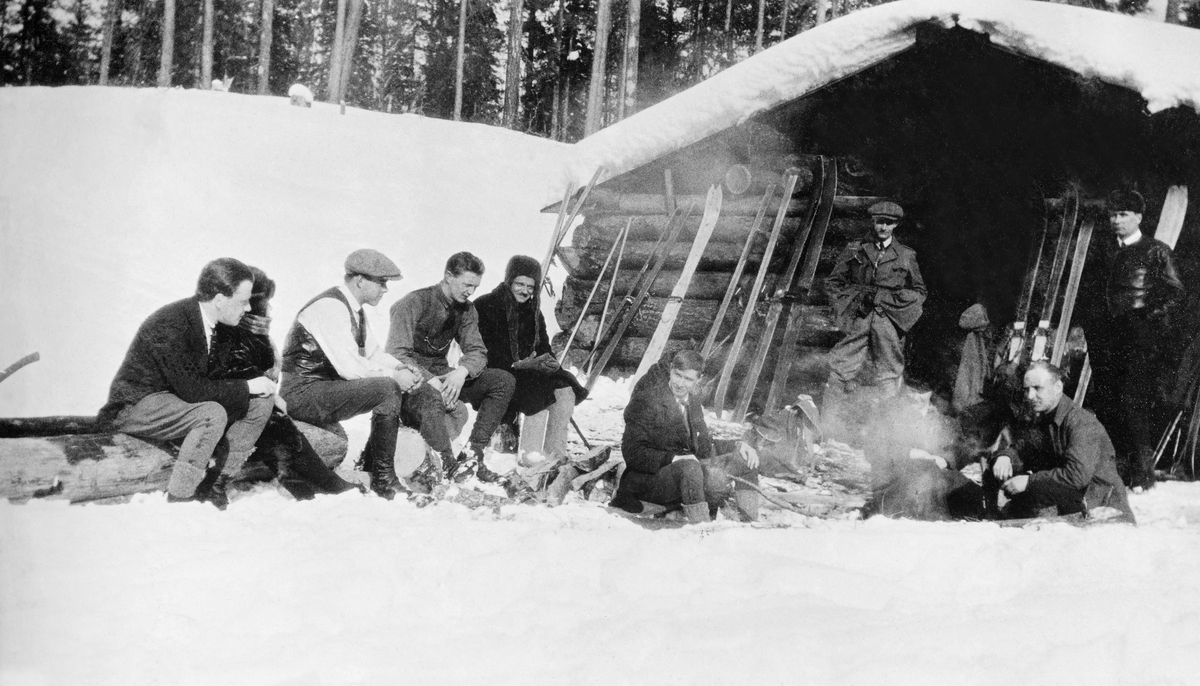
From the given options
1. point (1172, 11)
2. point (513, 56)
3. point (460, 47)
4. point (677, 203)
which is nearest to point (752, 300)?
point (677, 203)

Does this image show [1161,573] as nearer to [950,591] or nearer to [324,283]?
[950,591]

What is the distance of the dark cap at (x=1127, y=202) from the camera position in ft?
16.4

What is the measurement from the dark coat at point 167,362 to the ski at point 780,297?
3.82 metres

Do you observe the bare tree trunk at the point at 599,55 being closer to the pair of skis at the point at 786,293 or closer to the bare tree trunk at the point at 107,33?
the bare tree trunk at the point at 107,33

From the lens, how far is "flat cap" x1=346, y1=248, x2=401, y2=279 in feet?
13.6

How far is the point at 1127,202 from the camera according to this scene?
201 inches

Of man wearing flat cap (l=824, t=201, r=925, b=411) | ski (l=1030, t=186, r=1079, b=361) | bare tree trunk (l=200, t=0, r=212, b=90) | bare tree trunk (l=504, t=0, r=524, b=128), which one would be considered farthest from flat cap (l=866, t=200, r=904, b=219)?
bare tree trunk (l=200, t=0, r=212, b=90)

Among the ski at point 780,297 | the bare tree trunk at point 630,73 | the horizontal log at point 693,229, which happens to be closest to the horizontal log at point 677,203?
the horizontal log at point 693,229

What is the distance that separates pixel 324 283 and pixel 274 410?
3.57 metres

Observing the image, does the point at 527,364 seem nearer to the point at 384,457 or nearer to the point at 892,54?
the point at 384,457

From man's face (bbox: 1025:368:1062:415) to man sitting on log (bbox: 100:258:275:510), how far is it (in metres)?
3.90

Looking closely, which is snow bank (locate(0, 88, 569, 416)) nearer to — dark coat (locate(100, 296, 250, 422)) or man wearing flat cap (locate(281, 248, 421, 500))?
man wearing flat cap (locate(281, 248, 421, 500))

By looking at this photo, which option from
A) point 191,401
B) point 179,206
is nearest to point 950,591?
point 191,401

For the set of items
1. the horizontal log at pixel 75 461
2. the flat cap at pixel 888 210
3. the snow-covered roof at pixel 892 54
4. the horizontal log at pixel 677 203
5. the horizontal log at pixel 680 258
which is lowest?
the horizontal log at pixel 75 461
